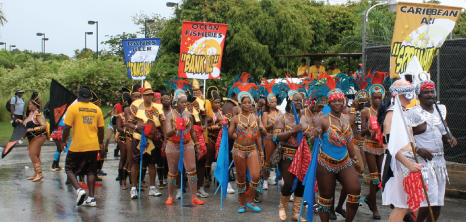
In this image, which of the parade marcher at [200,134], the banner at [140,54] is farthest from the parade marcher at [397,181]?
the banner at [140,54]

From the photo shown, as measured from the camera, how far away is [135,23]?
5081 cm

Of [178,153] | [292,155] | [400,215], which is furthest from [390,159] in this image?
[178,153]

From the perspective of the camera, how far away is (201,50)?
13.2m

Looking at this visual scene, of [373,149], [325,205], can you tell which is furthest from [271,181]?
[325,205]

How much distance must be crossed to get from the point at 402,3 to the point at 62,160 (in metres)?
10.4

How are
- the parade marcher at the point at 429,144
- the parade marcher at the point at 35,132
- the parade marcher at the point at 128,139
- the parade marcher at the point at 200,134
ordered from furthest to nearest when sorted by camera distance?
the parade marcher at the point at 35,132 < the parade marcher at the point at 128,139 < the parade marcher at the point at 200,134 < the parade marcher at the point at 429,144

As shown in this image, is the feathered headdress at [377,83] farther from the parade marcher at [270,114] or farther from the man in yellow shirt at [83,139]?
the man in yellow shirt at [83,139]

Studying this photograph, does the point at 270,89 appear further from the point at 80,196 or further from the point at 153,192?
the point at 80,196

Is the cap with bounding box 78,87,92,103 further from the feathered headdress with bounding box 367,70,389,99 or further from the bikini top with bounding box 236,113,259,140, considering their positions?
the feathered headdress with bounding box 367,70,389,99

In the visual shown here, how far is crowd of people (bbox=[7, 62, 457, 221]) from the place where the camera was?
20.5 feet

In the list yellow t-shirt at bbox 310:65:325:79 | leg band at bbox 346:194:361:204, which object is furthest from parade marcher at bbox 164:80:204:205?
yellow t-shirt at bbox 310:65:325:79

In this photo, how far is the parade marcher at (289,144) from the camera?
796cm

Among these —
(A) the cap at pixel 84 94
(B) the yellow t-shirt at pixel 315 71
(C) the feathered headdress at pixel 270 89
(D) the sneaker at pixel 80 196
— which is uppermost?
(B) the yellow t-shirt at pixel 315 71

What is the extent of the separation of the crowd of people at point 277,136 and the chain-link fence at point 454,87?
9.67ft
